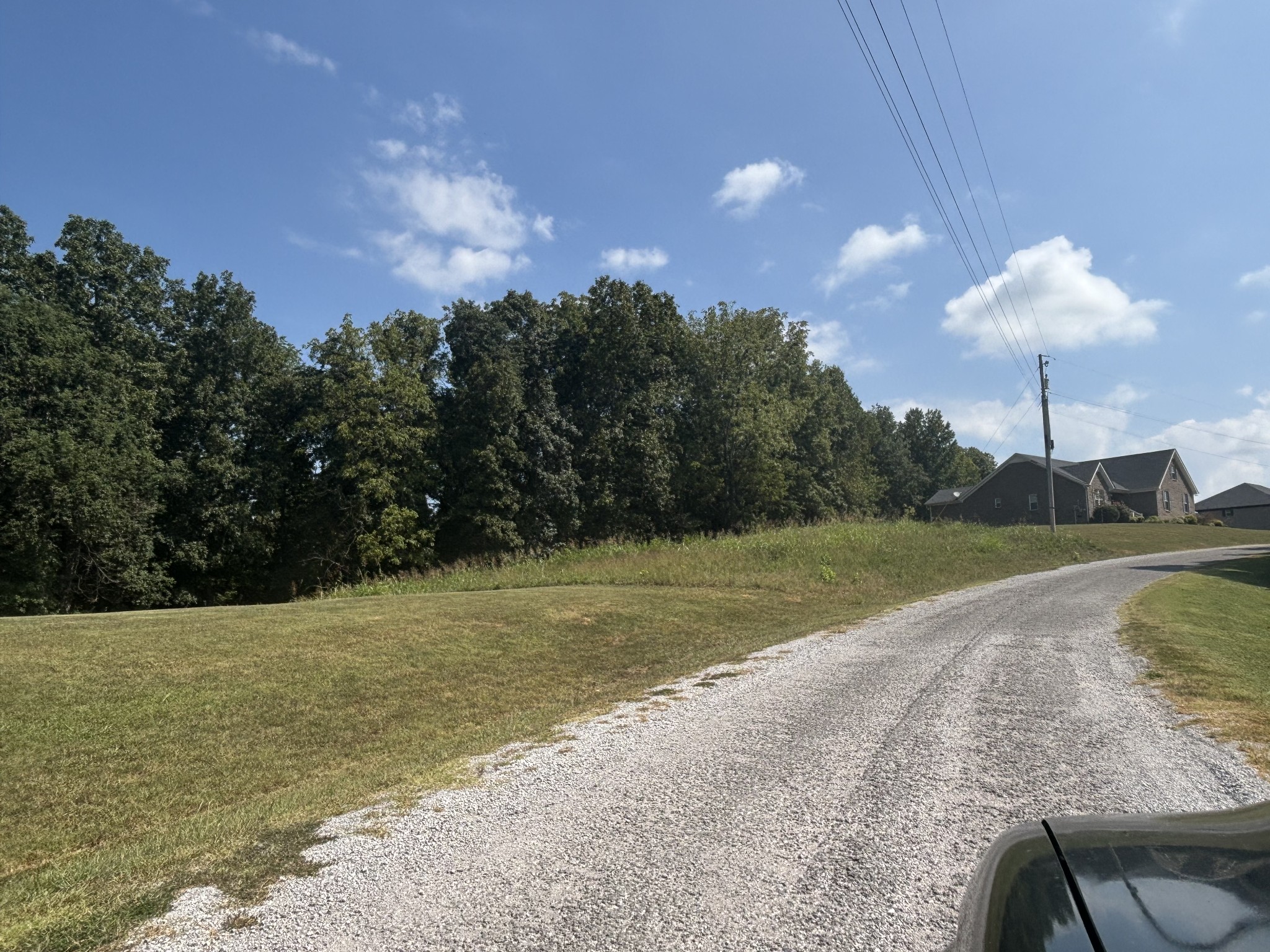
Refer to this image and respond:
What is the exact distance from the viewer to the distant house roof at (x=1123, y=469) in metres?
58.6

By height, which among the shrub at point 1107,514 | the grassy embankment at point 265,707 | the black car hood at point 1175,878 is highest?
the shrub at point 1107,514

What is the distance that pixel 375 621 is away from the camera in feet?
44.5

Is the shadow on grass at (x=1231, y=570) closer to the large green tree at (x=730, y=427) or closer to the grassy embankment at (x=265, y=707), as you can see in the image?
the grassy embankment at (x=265, y=707)

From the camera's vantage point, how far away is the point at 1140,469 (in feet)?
200

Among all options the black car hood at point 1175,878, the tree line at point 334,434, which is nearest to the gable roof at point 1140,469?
the tree line at point 334,434

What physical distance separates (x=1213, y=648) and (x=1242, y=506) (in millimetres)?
75237

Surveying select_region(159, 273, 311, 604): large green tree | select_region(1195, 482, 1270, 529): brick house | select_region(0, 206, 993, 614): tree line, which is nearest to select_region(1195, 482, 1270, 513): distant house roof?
select_region(1195, 482, 1270, 529): brick house

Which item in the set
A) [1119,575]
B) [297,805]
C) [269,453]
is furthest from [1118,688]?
[269,453]

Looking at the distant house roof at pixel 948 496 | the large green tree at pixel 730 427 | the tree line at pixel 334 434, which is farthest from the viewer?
the distant house roof at pixel 948 496

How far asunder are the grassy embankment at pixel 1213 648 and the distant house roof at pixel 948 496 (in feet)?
146

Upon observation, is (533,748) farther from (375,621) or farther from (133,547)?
(133,547)

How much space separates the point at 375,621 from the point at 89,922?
979cm

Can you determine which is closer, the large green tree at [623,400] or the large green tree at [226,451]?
the large green tree at [226,451]

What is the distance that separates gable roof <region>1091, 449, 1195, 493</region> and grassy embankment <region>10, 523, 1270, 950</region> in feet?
170
